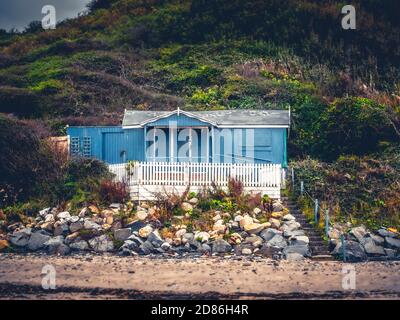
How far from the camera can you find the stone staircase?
19.3 metres


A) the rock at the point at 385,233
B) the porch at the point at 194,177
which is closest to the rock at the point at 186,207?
the porch at the point at 194,177

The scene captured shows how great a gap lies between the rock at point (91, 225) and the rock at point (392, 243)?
8931mm

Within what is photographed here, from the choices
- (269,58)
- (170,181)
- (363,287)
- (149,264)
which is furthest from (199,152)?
(269,58)

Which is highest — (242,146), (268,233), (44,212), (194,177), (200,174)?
(242,146)

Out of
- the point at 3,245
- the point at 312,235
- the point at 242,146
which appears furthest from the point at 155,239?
the point at 242,146

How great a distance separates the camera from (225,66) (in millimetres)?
40062

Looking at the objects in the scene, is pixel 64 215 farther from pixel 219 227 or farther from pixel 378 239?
pixel 378 239

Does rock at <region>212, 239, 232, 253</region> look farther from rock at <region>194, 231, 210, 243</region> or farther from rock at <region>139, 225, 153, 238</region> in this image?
rock at <region>139, 225, 153, 238</region>

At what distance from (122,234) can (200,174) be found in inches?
148

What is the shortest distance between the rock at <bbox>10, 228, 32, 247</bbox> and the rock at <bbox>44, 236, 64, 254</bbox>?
736 millimetres

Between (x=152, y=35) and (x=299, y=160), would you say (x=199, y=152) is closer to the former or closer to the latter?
(x=299, y=160)

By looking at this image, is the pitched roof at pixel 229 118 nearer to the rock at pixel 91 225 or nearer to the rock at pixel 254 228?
the rock at pixel 91 225

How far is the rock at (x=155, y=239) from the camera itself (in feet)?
65.3

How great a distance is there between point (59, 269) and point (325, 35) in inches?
1227
